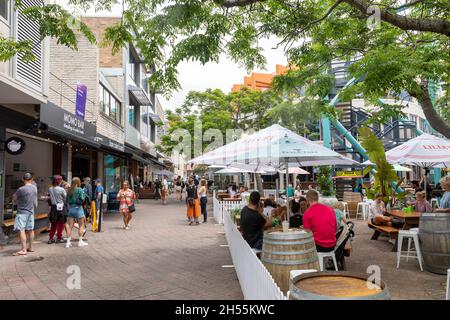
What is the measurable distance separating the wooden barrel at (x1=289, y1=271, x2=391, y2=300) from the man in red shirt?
94.5 inches

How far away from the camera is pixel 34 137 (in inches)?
467

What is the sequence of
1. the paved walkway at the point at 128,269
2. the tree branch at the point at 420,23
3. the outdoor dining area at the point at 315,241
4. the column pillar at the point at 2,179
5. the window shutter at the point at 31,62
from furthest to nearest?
the column pillar at the point at 2,179, the window shutter at the point at 31,62, the paved walkway at the point at 128,269, the tree branch at the point at 420,23, the outdoor dining area at the point at 315,241

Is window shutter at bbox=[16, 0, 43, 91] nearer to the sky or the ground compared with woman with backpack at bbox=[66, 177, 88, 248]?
nearer to the sky

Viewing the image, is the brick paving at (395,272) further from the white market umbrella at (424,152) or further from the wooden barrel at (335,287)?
the wooden barrel at (335,287)

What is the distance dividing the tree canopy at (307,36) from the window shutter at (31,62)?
7.35 feet

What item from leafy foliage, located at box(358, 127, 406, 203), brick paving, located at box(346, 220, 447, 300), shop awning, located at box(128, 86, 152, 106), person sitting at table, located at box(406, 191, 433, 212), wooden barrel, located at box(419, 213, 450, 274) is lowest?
brick paving, located at box(346, 220, 447, 300)

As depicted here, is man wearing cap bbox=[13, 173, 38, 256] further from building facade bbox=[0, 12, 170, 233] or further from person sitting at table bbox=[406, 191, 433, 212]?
person sitting at table bbox=[406, 191, 433, 212]

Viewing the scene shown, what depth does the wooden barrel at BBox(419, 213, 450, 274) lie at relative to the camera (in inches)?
241

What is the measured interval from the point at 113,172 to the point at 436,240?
69.3ft

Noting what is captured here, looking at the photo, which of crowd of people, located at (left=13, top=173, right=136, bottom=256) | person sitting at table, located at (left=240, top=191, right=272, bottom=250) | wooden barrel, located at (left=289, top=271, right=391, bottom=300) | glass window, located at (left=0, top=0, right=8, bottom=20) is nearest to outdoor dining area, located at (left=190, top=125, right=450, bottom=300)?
wooden barrel, located at (left=289, top=271, right=391, bottom=300)

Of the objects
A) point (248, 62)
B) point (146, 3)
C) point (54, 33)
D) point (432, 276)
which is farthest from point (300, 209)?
point (54, 33)

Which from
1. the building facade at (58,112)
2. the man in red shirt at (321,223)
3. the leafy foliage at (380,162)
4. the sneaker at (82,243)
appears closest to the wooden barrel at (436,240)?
the man in red shirt at (321,223)

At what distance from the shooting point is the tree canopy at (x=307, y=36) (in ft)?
19.9

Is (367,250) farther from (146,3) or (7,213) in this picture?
(7,213)
